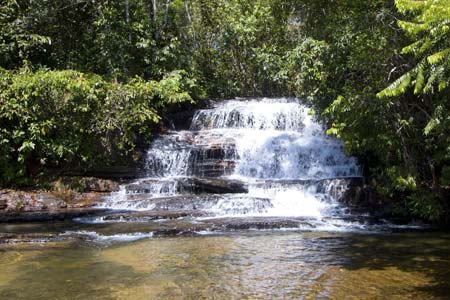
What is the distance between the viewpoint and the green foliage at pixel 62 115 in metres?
13.5

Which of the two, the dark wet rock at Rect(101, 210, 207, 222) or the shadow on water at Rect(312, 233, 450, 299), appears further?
the dark wet rock at Rect(101, 210, 207, 222)

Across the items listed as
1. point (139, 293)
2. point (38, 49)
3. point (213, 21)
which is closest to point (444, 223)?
point (139, 293)

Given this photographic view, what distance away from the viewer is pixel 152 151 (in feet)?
54.1

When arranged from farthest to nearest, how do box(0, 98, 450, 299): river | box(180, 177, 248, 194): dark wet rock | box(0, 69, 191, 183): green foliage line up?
box(180, 177, 248, 194): dark wet rock < box(0, 69, 191, 183): green foliage < box(0, 98, 450, 299): river

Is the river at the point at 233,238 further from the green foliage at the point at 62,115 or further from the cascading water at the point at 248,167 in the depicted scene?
the green foliage at the point at 62,115

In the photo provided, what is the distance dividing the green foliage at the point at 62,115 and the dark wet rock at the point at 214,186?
212 centimetres

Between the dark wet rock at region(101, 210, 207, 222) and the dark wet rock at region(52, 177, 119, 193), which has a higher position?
the dark wet rock at region(52, 177, 119, 193)

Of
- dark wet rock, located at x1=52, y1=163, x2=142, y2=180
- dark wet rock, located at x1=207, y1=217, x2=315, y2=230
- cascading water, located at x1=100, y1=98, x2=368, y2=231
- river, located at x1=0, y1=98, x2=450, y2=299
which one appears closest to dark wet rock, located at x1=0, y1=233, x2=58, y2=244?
river, located at x1=0, y1=98, x2=450, y2=299

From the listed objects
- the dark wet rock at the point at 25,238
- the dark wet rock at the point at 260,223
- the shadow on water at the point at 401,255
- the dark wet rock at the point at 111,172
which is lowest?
the dark wet rock at the point at 25,238

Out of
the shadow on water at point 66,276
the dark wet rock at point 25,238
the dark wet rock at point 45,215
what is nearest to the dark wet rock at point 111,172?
the dark wet rock at point 45,215

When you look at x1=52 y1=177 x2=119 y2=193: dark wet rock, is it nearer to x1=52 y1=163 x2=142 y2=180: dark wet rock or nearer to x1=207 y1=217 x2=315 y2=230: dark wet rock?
x1=52 y1=163 x2=142 y2=180: dark wet rock

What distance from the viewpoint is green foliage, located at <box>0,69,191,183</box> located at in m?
13.5

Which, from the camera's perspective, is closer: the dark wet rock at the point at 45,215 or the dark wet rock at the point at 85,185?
the dark wet rock at the point at 45,215

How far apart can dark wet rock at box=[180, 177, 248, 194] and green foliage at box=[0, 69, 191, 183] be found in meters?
2.12
